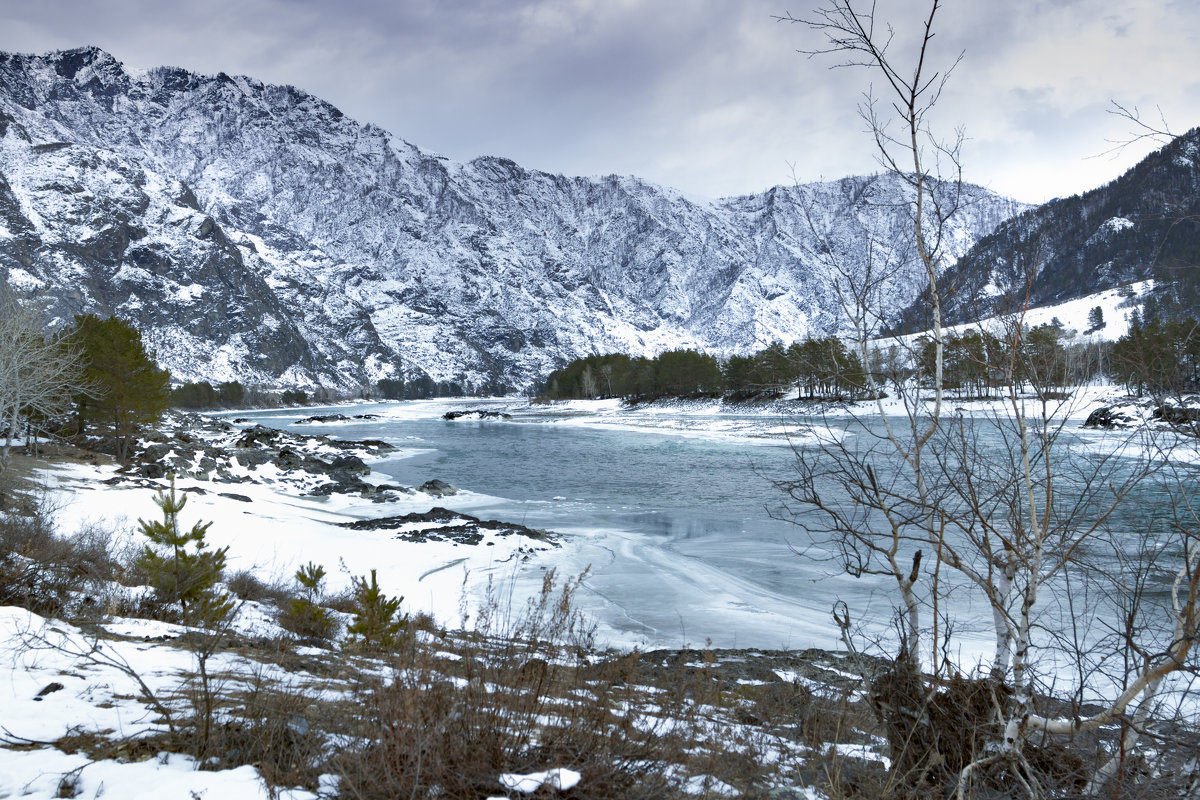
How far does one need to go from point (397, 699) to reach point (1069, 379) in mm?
4289

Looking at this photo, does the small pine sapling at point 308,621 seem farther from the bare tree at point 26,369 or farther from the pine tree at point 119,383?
the pine tree at point 119,383

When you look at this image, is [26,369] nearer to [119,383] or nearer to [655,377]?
[119,383]

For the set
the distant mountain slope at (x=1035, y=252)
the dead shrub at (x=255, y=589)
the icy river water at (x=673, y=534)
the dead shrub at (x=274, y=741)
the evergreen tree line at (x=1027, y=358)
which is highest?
the distant mountain slope at (x=1035, y=252)

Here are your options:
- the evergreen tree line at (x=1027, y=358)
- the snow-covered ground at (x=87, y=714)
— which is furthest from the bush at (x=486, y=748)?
the evergreen tree line at (x=1027, y=358)

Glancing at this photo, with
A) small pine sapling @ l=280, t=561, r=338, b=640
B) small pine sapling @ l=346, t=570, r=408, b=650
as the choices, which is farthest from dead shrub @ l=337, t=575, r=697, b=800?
small pine sapling @ l=280, t=561, r=338, b=640

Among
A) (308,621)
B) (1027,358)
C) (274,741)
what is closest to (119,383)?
(308,621)

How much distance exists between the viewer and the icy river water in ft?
34.4

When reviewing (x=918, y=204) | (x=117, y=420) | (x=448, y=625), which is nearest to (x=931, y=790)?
(x=918, y=204)

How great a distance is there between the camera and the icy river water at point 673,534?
1048 centimetres

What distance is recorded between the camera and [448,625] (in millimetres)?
9711

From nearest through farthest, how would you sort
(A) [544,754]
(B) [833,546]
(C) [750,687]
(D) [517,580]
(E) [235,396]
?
1. (A) [544,754]
2. (C) [750,687]
3. (D) [517,580]
4. (B) [833,546]
5. (E) [235,396]

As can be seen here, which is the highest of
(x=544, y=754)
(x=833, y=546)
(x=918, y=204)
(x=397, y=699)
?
(x=918, y=204)

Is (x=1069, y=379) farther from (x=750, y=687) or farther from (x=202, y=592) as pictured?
(x=202, y=592)

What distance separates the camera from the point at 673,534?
677 inches
